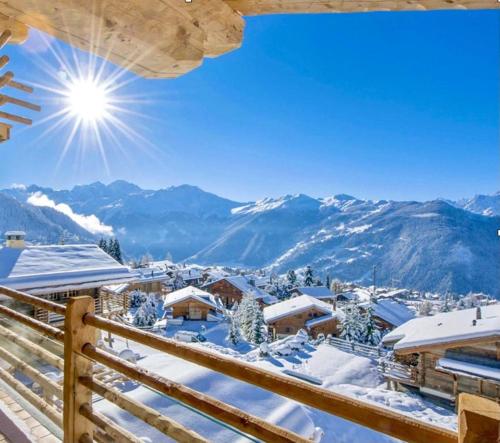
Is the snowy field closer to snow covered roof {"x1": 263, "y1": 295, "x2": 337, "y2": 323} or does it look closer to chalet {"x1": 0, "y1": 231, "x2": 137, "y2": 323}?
chalet {"x1": 0, "y1": 231, "x2": 137, "y2": 323}

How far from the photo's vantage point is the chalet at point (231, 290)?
3566cm

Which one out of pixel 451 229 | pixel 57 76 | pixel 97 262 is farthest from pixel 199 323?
pixel 451 229

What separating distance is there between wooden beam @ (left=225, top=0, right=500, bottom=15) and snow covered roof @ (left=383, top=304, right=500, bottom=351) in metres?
10.4

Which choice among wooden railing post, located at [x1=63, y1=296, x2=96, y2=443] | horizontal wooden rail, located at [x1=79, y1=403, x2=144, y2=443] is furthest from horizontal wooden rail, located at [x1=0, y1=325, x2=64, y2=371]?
horizontal wooden rail, located at [x1=79, y1=403, x2=144, y2=443]

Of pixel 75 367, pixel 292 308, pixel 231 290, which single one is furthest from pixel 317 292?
pixel 75 367

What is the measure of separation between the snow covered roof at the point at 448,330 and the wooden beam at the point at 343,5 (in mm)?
10408

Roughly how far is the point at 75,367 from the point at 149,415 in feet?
2.12

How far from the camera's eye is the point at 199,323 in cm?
2448

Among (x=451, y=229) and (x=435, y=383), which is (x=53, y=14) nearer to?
(x=435, y=383)

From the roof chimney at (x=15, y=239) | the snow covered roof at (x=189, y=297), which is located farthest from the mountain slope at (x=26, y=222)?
the roof chimney at (x=15, y=239)

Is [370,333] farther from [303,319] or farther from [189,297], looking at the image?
[189,297]

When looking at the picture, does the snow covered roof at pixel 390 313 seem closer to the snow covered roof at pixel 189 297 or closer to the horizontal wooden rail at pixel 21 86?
the snow covered roof at pixel 189 297

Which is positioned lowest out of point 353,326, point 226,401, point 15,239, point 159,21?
point 353,326

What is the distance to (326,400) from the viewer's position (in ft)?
3.08
